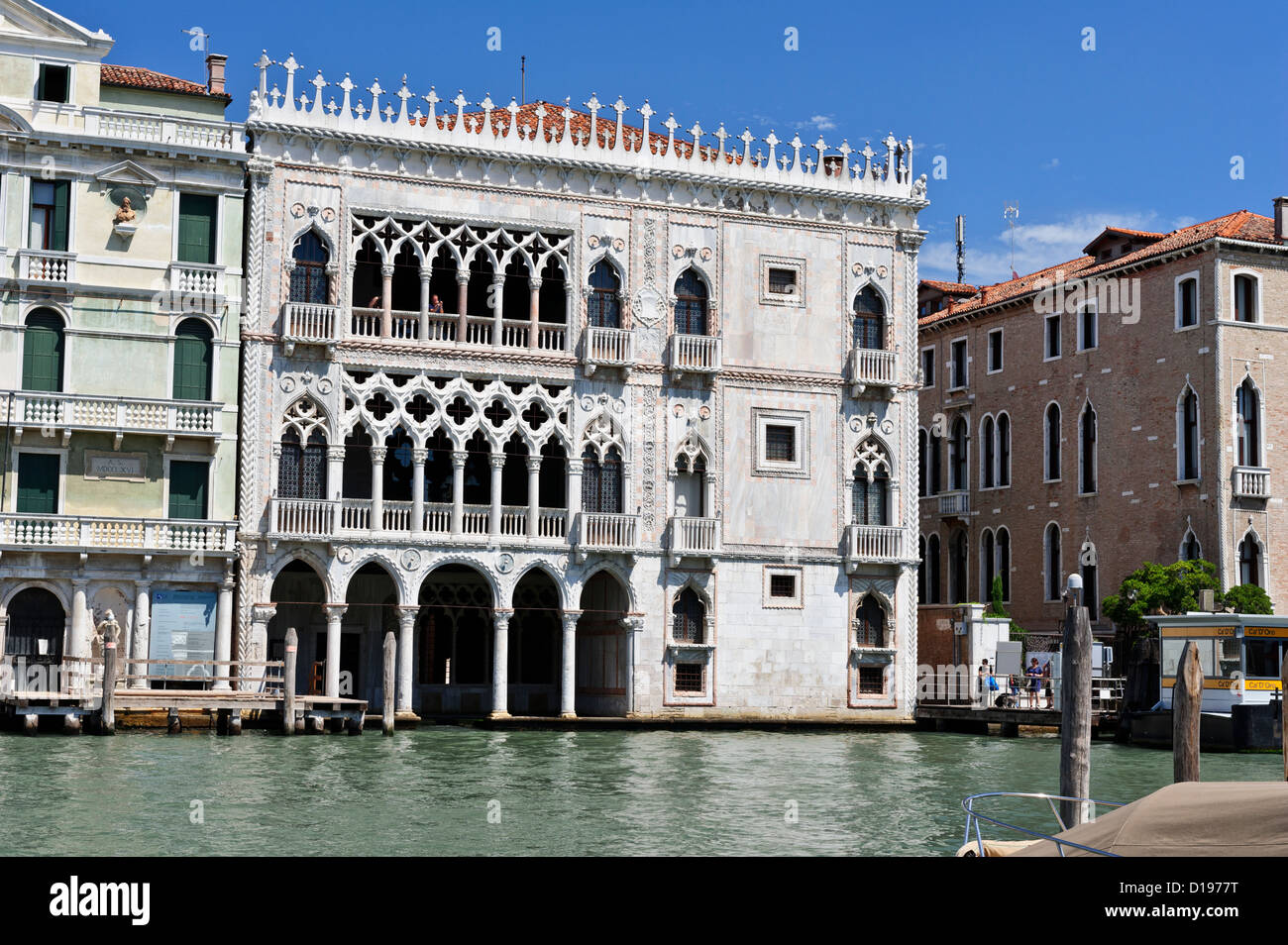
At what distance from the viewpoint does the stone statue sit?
92.1 ft

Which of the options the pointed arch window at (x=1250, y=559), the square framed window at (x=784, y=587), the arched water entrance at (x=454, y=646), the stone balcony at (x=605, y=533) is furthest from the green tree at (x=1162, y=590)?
the arched water entrance at (x=454, y=646)

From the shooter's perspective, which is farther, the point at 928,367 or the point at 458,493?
the point at 928,367

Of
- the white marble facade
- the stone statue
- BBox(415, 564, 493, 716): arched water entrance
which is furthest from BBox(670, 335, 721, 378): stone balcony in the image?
the stone statue

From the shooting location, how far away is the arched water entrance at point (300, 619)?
30297mm

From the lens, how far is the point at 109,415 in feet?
90.2

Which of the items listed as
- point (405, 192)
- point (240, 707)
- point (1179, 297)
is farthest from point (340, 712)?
point (1179, 297)

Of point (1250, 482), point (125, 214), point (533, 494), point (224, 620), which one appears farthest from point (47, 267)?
point (1250, 482)

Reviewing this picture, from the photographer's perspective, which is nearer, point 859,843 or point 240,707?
point 859,843

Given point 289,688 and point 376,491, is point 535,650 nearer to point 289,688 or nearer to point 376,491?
point 376,491

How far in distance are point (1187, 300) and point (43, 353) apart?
22.7 meters

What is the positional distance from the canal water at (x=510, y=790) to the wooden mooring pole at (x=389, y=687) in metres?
0.31
